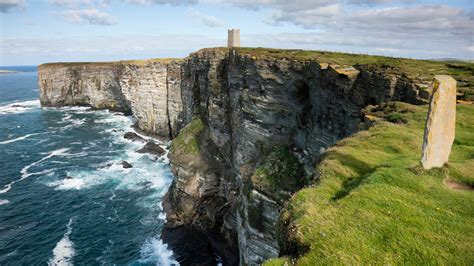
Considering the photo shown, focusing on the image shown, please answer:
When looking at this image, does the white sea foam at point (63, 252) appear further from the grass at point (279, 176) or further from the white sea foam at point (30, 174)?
the grass at point (279, 176)

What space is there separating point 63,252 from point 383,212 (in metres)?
40.5

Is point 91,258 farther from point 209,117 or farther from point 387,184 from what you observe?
point 387,184

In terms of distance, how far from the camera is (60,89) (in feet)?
402

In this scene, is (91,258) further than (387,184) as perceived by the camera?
Yes

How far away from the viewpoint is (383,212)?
35.2 ft

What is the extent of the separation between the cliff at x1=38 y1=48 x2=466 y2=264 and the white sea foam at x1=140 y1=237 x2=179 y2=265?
14.6 feet

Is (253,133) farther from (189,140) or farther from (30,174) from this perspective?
(30,174)

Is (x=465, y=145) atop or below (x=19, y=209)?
atop

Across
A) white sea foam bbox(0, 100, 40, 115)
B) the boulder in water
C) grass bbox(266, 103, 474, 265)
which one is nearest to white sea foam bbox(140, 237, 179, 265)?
the boulder in water

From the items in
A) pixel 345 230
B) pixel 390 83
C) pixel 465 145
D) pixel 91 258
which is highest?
pixel 390 83

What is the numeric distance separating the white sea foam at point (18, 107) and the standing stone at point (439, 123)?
13789cm

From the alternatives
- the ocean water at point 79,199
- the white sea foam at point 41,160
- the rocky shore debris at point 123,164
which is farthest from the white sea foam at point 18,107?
the rocky shore debris at point 123,164

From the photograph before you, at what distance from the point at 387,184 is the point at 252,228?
2427cm

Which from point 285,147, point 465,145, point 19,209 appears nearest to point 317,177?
point 465,145
